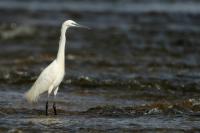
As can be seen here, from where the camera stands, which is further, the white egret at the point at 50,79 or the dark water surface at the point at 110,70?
the white egret at the point at 50,79

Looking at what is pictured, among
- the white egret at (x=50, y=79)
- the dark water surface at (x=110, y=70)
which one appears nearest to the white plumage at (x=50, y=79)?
the white egret at (x=50, y=79)

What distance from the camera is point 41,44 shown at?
27.5m

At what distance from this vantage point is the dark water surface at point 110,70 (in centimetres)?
1198

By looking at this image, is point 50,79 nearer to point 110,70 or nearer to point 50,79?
point 50,79

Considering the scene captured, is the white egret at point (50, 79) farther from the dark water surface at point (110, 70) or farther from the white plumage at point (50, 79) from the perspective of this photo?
the dark water surface at point (110, 70)

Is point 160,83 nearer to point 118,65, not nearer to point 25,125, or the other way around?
point 118,65

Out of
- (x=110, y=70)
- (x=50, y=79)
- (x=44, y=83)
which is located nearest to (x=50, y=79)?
(x=50, y=79)

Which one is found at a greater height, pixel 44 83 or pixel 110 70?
pixel 110 70

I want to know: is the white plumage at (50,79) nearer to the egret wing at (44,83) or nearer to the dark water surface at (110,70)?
the egret wing at (44,83)

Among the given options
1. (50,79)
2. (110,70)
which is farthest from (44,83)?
(110,70)

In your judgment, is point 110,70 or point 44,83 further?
point 110,70

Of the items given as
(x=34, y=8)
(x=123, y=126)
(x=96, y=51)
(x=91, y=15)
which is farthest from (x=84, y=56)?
(x=34, y=8)

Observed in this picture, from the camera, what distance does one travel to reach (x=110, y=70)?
763 inches

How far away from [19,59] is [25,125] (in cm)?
1101
